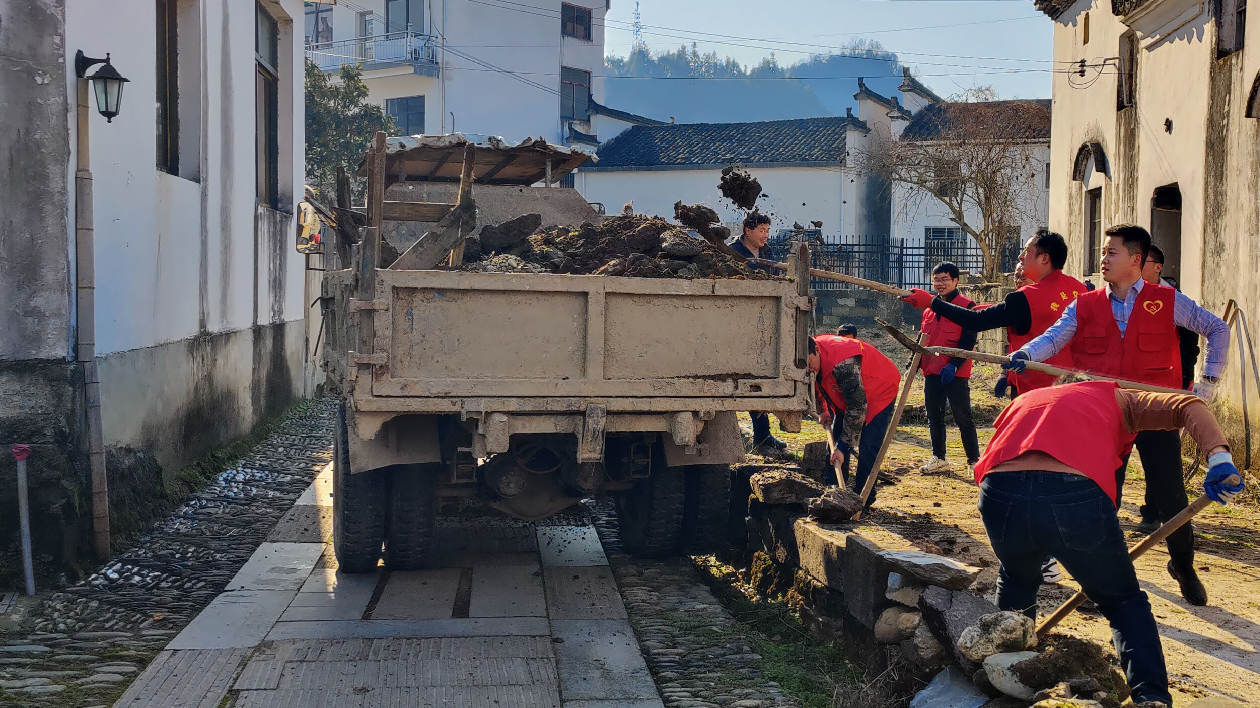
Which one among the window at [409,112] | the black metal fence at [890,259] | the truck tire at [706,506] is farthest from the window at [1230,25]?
the window at [409,112]

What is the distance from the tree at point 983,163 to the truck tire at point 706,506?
57.2 ft

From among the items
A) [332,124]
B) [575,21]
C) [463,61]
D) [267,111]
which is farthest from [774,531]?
[575,21]

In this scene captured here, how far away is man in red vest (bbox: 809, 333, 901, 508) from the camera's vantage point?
672 cm

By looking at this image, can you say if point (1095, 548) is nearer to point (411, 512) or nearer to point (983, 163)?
point (411, 512)

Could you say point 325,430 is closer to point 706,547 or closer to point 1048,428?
point 706,547

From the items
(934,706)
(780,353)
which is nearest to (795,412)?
(780,353)

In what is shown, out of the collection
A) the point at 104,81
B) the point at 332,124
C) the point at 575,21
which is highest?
the point at 575,21

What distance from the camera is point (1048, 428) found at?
3.59 metres

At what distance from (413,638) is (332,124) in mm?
20441

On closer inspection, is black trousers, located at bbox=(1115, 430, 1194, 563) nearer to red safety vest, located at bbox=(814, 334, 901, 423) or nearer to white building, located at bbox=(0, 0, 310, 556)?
red safety vest, located at bbox=(814, 334, 901, 423)

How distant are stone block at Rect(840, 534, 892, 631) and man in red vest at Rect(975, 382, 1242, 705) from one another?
114cm

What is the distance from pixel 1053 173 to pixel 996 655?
1288cm

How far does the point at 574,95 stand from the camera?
39.5 m

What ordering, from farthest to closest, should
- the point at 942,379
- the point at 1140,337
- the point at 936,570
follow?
the point at 942,379 < the point at 1140,337 < the point at 936,570
